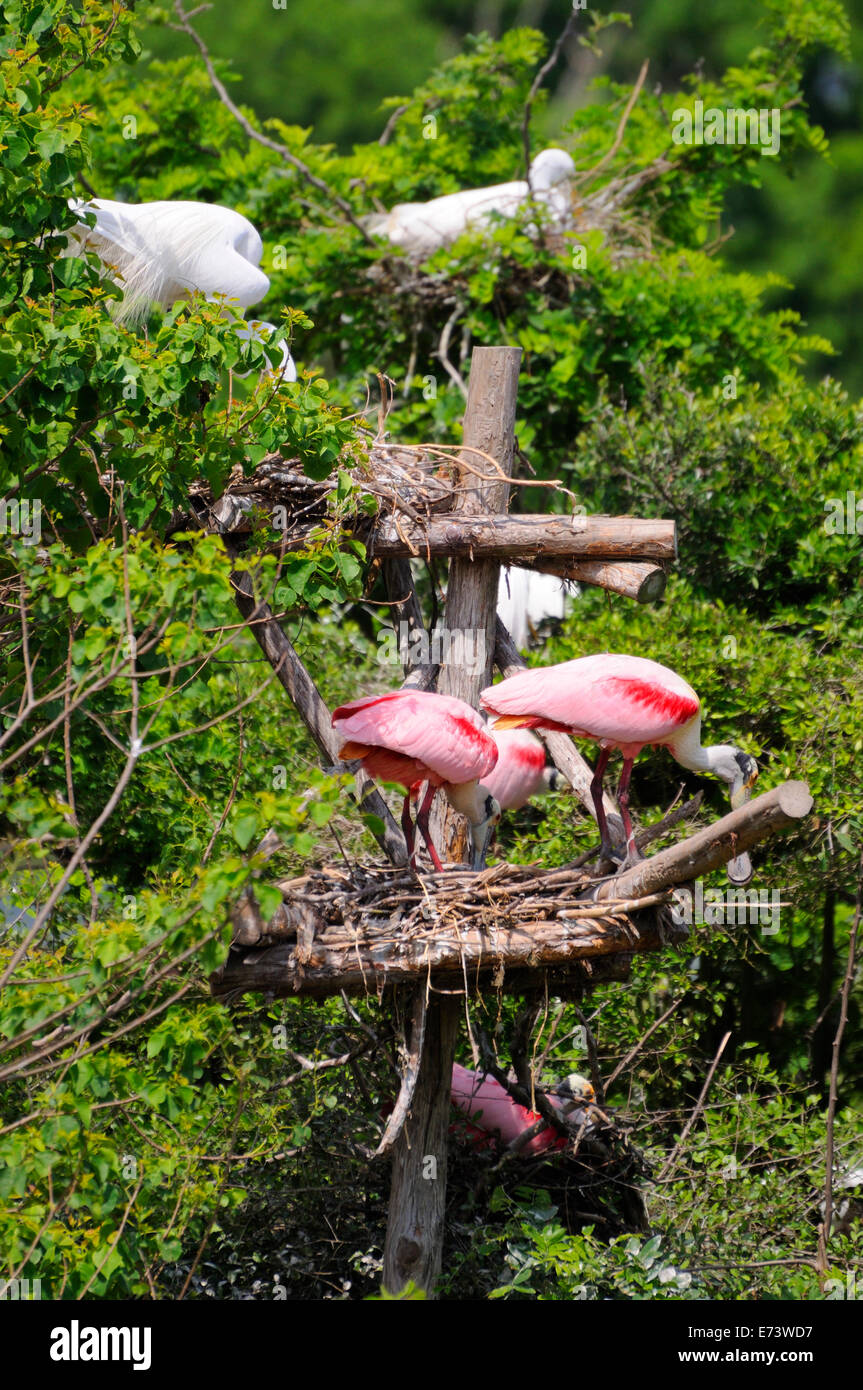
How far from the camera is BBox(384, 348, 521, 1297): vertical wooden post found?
193 inches

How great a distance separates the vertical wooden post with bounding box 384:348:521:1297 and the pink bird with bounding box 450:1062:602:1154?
0.56 meters

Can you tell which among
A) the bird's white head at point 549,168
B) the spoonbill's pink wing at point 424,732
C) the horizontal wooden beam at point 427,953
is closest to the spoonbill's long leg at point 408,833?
the spoonbill's pink wing at point 424,732

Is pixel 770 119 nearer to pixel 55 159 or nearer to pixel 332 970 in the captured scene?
pixel 55 159

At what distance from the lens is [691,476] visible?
7.68m

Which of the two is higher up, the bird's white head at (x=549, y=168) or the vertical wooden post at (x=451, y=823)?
the bird's white head at (x=549, y=168)

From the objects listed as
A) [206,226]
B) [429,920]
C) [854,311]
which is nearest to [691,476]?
[206,226]

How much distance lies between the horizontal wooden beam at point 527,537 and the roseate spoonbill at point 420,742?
0.62 m

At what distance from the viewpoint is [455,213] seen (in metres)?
9.27

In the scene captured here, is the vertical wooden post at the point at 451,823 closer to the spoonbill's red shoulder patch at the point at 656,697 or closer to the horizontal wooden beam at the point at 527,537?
the horizontal wooden beam at the point at 527,537

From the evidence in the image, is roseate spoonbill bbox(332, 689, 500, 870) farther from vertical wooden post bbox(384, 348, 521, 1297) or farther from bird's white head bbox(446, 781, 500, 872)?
vertical wooden post bbox(384, 348, 521, 1297)

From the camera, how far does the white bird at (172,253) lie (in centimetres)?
563

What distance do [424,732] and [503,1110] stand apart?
80.0 inches

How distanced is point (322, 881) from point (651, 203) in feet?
22.8

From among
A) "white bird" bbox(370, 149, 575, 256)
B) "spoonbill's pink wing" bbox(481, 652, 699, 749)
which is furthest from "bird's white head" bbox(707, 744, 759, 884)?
"white bird" bbox(370, 149, 575, 256)
